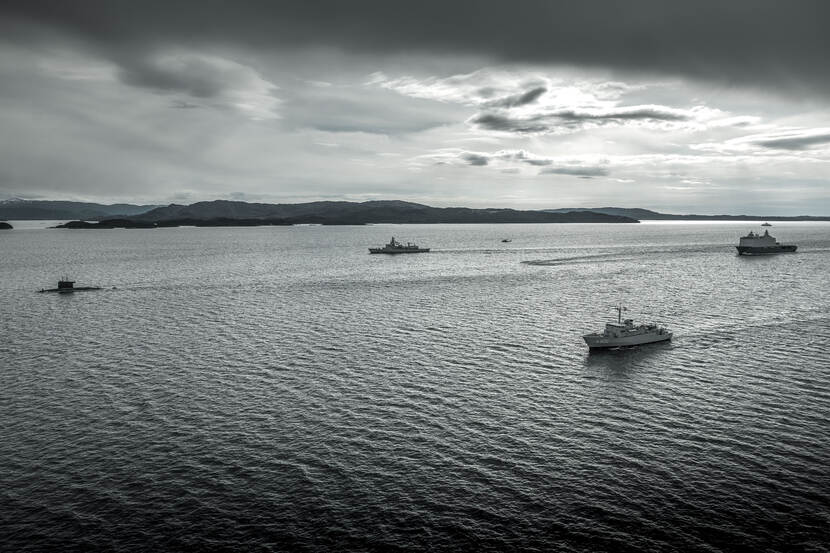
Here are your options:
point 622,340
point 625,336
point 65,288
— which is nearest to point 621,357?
point 622,340

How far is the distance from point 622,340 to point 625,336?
1.12 m

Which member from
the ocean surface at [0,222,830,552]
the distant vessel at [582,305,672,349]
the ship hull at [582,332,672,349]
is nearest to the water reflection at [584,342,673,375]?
the ocean surface at [0,222,830,552]

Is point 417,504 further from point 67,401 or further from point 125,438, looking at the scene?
point 67,401

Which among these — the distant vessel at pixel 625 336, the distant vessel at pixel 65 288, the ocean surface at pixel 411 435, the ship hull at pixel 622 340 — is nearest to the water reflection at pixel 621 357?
the ocean surface at pixel 411 435

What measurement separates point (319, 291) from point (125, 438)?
10308 cm

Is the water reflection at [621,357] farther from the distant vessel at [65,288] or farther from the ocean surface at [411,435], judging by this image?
the distant vessel at [65,288]

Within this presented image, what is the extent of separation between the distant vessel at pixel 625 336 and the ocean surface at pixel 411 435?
7.53ft

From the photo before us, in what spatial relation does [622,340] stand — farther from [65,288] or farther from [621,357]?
[65,288]

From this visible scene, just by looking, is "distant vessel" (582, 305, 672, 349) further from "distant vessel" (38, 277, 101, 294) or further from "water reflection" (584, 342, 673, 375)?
"distant vessel" (38, 277, 101, 294)

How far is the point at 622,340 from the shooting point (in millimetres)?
92875

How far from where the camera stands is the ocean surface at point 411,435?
41656 millimetres

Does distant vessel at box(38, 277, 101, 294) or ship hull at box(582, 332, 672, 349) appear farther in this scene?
distant vessel at box(38, 277, 101, 294)

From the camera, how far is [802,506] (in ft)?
142

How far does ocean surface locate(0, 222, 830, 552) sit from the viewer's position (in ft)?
137
